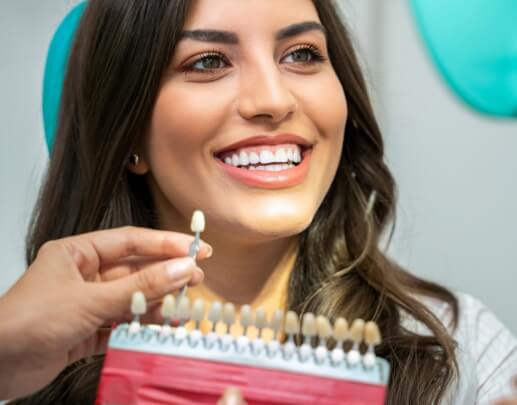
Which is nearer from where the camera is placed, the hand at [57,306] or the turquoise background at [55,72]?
the hand at [57,306]

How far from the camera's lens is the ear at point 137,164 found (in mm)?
1038

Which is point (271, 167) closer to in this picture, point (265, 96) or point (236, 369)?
point (265, 96)

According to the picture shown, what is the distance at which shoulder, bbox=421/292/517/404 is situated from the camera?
41.3 inches

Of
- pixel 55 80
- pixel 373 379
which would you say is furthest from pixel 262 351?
pixel 55 80

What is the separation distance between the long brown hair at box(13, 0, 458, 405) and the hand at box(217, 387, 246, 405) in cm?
36

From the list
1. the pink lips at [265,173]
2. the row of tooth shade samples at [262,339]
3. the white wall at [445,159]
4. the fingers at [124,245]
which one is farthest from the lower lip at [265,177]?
the white wall at [445,159]

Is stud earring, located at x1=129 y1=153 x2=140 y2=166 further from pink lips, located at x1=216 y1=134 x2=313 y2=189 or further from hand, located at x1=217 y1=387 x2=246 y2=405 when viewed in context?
hand, located at x1=217 y1=387 x2=246 y2=405

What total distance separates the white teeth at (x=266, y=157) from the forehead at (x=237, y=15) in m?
0.16

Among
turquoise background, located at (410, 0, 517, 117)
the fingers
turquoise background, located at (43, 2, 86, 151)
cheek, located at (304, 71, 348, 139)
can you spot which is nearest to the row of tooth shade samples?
the fingers

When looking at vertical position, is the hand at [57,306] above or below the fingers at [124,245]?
below

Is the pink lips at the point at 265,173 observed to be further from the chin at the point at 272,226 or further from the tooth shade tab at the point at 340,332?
the tooth shade tab at the point at 340,332

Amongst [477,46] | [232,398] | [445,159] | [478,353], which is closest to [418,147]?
[445,159]

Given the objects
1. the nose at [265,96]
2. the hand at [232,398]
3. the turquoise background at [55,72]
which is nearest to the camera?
the hand at [232,398]

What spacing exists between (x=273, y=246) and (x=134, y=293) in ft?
1.11
